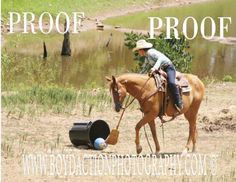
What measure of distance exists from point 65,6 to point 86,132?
48042 mm

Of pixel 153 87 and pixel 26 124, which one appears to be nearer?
pixel 153 87

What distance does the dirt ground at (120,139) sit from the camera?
40.1ft

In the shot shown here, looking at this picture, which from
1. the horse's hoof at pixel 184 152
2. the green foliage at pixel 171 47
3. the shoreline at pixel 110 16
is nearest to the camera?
the horse's hoof at pixel 184 152

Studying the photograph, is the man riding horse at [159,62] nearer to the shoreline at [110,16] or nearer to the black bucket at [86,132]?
the black bucket at [86,132]

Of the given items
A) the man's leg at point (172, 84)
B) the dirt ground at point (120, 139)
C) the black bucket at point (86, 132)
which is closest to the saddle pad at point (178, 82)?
the man's leg at point (172, 84)

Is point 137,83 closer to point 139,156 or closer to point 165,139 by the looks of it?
point 139,156

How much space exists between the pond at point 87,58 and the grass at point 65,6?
3.67 meters

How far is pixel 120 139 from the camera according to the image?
16.4 meters

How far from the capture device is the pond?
3158cm

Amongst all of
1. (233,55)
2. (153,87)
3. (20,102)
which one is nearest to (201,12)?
(233,55)

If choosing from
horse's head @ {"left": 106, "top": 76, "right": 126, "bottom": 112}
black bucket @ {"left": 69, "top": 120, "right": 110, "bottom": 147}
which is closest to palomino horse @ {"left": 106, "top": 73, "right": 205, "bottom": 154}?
horse's head @ {"left": 106, "top": 76, "right": 126, "bottom": 112}

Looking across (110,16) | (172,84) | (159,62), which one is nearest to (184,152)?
(172,84)

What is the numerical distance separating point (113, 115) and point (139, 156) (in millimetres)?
5377

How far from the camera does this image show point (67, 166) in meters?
12.7
